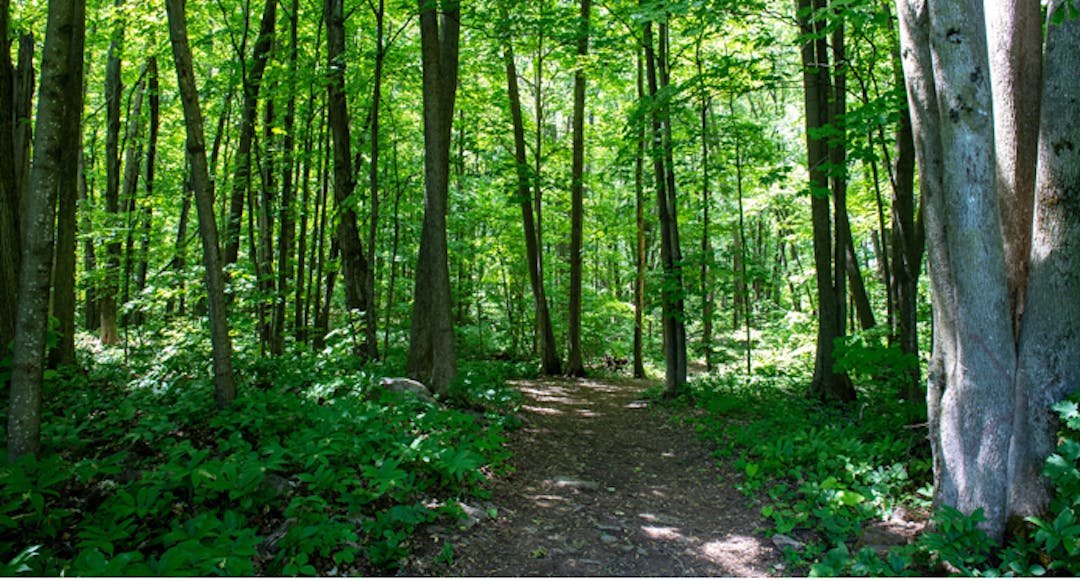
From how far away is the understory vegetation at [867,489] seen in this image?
3053 mm

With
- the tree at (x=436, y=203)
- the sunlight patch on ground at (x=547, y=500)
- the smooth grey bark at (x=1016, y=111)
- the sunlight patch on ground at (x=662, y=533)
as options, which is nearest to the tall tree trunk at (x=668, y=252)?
the tree at (x=436, y=203)

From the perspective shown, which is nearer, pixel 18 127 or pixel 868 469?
pixel 868 469

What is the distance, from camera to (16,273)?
495cm

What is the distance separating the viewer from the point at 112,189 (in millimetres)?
12430

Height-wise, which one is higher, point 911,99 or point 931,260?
point 911,99

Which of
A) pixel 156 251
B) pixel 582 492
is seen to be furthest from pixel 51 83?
pixel 156 251

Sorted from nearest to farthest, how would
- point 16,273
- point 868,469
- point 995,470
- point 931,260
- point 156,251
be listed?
point 995,470, point 931,260, point 868,469, point 16,273, point 156,251

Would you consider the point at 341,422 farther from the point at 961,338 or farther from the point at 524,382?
the point at 524,382

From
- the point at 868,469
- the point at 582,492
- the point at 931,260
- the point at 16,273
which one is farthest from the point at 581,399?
the point at 16,273

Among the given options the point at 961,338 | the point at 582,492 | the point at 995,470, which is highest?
the point at 961,338

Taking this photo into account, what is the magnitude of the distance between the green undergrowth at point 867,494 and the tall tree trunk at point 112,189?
34.0 ft

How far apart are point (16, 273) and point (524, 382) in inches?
338

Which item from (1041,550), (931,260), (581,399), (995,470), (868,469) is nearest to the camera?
(1041,550)

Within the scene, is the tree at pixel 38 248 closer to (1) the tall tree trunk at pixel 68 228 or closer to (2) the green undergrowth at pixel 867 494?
(1) the tall tree trunk at pixel 68 228
